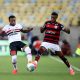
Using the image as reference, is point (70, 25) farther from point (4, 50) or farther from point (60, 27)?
point (60, 27)

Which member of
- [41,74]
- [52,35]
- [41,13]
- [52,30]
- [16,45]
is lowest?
[41,13]

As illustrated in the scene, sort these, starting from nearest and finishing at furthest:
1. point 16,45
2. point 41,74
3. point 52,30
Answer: point 52,30, point 41,74, point 16,45

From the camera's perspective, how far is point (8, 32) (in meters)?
14.9

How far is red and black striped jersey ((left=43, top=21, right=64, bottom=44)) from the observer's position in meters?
14.6

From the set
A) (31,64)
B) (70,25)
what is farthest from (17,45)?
(70,25)

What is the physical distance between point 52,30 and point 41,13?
17.9 m

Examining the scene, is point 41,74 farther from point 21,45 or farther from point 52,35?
point 52,35

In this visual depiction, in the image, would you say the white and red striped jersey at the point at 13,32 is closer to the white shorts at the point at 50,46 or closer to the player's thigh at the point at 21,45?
the player's thigh at the point at 21,45

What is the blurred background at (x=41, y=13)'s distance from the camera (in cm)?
3160

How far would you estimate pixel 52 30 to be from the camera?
14.7 m

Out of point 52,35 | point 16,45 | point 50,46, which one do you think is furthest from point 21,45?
point 52,35

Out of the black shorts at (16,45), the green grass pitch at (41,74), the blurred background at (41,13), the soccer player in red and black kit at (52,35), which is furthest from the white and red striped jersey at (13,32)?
the blurred background at (41,13)

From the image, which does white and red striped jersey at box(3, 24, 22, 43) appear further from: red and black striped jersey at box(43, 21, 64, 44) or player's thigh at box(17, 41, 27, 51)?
red and black striped jersey at box(43, 21, 64, 44)

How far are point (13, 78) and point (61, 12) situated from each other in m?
19.9
